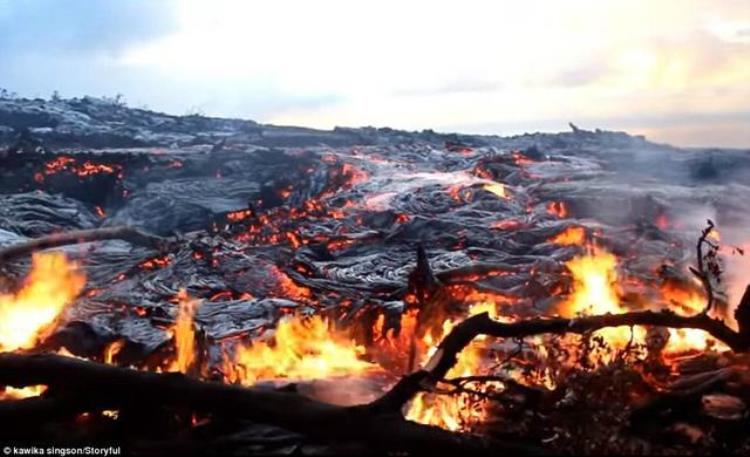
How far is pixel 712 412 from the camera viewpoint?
5312mm

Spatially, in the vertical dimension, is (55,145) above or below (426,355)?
above

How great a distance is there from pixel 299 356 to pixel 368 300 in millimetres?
1456

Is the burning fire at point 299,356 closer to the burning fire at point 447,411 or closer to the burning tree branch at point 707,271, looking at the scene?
the burning fire at point 447,411

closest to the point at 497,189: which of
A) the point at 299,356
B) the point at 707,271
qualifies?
the point at 707,271

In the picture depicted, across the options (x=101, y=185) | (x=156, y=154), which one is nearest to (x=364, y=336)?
(x=101, y=185)

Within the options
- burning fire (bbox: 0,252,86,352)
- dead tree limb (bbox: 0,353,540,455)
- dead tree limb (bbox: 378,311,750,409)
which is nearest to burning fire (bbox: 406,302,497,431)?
dead tree limb (bbox: 378,311,750,409)

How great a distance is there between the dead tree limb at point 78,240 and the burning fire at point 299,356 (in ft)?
10.1

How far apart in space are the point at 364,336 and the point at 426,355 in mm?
1070

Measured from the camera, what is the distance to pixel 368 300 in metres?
8.76

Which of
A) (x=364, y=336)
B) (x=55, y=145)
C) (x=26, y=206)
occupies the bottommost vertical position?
(x=364, y=336)

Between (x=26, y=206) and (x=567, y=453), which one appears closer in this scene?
(x=567, y=453)

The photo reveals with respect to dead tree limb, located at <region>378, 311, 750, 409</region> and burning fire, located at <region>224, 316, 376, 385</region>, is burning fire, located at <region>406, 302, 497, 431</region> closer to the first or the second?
dead tree limb, located at <region>378, 311, 750, 409</region>

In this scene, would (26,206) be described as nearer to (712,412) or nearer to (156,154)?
(156,154)

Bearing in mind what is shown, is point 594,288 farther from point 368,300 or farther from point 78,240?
point 78,240
